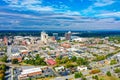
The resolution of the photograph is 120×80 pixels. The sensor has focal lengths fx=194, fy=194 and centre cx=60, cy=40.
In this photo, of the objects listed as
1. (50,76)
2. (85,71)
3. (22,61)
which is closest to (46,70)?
(50,76)

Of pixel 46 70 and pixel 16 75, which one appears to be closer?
pixel 16 75

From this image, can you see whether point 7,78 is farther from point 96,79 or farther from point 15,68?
point 96,79

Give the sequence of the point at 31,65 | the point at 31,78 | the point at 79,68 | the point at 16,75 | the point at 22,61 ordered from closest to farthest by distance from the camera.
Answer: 1. the point at 31,78
2. the point at 16,75
3. the point at 79,68
4. the point at 31,65
5. the point at 22,61

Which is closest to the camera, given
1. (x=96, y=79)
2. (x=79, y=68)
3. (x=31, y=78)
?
(x=96, y=79)

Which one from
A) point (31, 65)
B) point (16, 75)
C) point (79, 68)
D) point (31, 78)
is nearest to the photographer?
point (31, 78)

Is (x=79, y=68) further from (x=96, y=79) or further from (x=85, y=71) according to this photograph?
(x=96, y=79)

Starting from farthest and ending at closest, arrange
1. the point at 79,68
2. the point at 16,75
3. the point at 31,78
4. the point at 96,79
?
the point at 79,68 → the point at 16,75 → the point at 31,78 → the point at 96,79

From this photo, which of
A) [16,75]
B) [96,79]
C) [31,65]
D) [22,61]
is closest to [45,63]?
[31,65]

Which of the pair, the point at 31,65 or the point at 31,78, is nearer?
the point at 31,78
